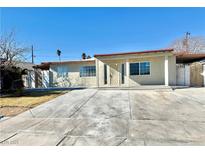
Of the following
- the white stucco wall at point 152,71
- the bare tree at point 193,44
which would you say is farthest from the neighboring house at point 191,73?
the bare tree at point 193,44

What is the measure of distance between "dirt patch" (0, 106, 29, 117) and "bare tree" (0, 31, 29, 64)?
666 cm

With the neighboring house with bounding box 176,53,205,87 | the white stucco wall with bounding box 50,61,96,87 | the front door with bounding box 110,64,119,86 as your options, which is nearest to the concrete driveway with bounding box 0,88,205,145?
the neighboring house with bounding box 176,53,205,87

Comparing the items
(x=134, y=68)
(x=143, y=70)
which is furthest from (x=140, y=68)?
(x=134, y=68)

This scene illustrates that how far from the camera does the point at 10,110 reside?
8.60m

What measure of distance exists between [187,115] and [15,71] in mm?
14290

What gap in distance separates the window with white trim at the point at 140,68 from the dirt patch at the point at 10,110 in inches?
418

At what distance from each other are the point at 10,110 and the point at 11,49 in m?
8.70

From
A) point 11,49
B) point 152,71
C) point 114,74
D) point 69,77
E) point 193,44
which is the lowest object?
point 69,77

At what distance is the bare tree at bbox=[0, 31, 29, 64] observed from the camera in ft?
48.1

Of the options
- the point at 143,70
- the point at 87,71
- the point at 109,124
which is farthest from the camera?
the point at 87,71

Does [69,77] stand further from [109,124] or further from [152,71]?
[109,124]

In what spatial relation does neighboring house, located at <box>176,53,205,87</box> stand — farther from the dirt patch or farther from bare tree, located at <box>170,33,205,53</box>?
bare tree, located at <box>170,33,205,53</box>

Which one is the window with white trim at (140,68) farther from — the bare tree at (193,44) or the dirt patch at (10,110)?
A: the bare tree at (193,44)
